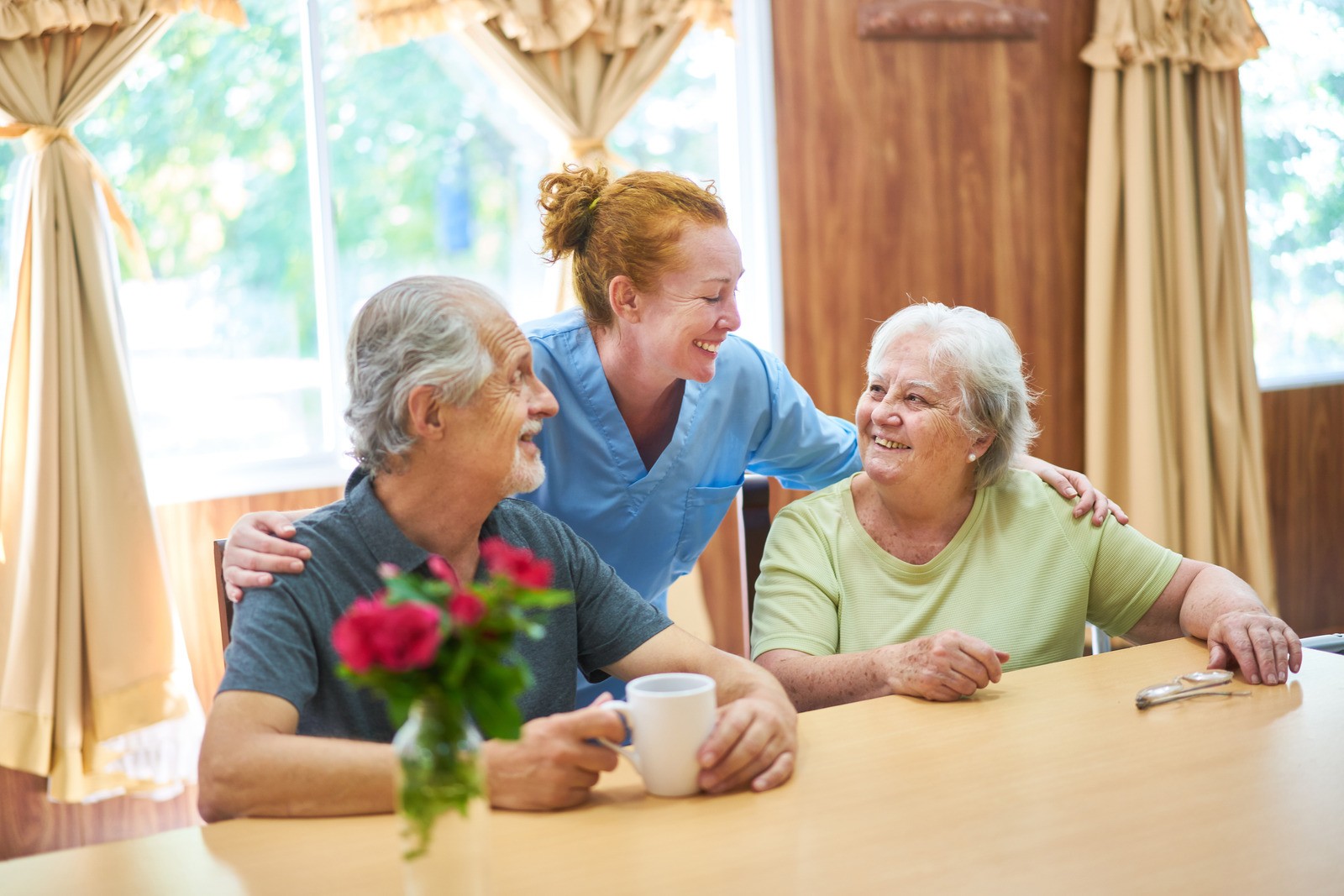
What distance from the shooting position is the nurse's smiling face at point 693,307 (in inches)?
75.3

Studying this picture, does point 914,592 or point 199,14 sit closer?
point 914,592

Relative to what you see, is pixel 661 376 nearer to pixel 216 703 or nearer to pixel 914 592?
pixel 914 592

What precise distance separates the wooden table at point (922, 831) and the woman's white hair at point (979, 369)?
58 cm

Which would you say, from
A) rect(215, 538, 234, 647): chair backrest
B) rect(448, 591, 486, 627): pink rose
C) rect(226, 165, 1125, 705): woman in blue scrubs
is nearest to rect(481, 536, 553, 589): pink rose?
rect(448, 591, 486, 627): pink rose

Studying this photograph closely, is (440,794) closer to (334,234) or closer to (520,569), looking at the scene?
(520,569)

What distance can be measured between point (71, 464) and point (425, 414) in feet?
5.47

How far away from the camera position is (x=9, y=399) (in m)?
2.70

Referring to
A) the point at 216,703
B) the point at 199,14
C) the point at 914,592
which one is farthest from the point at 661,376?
the point at 199,14

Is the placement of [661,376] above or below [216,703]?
above

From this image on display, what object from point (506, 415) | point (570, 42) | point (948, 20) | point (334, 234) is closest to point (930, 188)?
point (948, 20)

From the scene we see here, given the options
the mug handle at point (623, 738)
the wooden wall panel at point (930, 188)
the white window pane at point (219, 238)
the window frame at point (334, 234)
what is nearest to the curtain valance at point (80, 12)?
the white window pane at point (219, 238)

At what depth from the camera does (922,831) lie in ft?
3.73

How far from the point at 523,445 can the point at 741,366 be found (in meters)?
0.75

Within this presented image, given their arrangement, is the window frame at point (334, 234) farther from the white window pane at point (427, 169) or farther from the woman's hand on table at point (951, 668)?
the woman's hand on table at point (951, 668)
